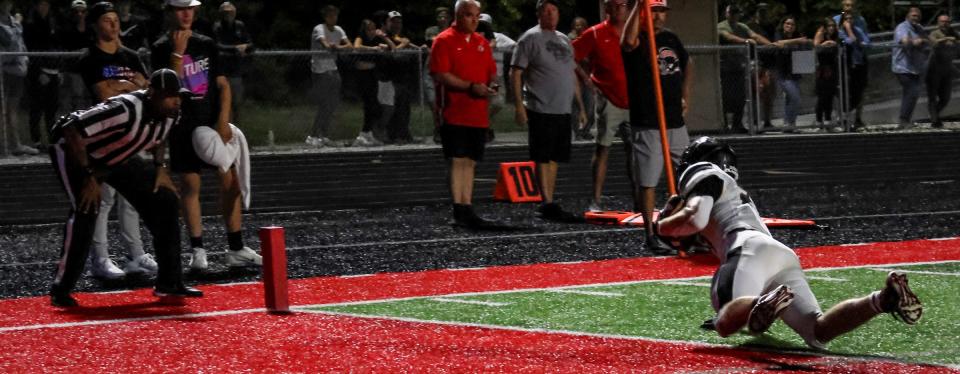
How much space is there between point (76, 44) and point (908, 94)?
35.4 feet

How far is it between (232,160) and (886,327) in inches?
186

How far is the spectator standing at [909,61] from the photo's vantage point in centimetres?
2209

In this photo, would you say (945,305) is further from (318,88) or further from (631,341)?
(318,88)

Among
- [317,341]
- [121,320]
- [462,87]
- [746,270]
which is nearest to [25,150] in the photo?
[462,87]

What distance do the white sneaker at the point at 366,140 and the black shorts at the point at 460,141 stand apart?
4.96 m

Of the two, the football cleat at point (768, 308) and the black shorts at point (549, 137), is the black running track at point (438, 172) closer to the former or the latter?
the black shorts at point (549, 137)

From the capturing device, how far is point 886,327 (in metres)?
8.02

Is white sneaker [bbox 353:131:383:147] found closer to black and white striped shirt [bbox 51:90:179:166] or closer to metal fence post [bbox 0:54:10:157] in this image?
metal fence post [bbox 0:54:10:157]

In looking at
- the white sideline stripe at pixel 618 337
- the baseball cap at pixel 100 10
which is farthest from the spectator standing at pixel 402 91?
the white sideline stripe at pixel 618 337

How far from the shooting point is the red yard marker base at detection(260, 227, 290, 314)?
8.96 meters

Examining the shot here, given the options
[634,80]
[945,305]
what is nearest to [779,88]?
[634,80]

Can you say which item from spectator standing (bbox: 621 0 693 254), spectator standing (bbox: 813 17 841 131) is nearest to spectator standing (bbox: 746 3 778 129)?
spectator standing (bbox: 813 17 841 131)

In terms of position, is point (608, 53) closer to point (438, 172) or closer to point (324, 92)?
point (438, 172)

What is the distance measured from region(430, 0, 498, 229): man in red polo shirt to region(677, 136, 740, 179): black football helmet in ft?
18.7
